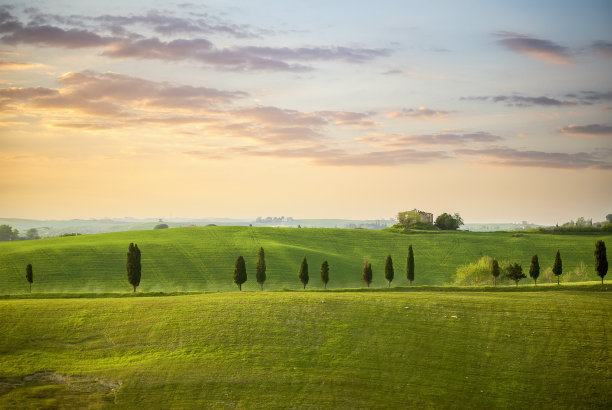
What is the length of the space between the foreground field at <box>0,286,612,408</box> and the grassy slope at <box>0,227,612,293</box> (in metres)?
32.5

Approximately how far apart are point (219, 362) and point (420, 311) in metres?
21.1

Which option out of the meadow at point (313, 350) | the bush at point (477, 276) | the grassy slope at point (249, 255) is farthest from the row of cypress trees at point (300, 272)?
the bush at point (477, 276)

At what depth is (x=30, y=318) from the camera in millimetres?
47750

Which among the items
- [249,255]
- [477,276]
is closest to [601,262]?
[477,276]

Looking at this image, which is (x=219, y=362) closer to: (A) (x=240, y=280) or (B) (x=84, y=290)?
(A) (x=240, y=280)

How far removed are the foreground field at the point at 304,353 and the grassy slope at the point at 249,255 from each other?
3249 centimetres

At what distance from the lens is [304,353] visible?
42.8 meters

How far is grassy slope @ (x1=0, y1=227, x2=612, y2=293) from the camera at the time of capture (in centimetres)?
8556

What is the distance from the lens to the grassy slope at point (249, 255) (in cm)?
8556

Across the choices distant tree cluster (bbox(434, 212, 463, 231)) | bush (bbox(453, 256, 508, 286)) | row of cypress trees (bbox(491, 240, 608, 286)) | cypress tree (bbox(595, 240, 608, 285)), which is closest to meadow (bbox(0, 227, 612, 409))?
cypress tree (bbox(595, 240, 608, 285))

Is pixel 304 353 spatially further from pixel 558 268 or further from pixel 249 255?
pixel 249 255

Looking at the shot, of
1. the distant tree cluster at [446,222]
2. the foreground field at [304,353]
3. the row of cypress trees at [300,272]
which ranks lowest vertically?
the foreground field at [304,353]

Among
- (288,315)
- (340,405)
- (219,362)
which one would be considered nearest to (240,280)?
(288,315)

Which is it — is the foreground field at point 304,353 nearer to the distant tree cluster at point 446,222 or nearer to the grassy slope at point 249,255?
the grassy slope at point 249,255
